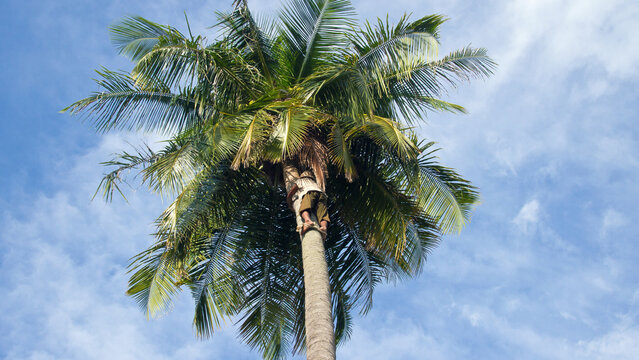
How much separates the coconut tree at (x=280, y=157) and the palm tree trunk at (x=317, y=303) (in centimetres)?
15

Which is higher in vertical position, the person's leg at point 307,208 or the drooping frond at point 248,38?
the drooping frond at point 248,38

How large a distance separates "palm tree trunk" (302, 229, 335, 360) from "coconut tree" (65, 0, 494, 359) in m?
0.15

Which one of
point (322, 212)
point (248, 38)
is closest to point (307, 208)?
point (322, 212)

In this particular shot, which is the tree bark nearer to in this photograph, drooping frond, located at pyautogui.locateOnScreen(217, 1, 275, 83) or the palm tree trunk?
the palm tree trunk

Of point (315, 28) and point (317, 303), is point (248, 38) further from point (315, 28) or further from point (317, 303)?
point (317, 303)

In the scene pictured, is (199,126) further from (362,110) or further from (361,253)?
(361,253)

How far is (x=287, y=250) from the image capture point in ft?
40.6

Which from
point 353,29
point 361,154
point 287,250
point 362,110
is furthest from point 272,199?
point 353,29

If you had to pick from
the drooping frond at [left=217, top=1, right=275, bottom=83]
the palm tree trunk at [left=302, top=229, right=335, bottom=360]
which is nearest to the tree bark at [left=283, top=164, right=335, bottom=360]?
the palm tree trunk at [left=302, top=229, right=335, bottom=360]

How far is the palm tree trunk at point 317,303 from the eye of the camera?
8.20 m

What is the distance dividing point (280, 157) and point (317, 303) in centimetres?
262

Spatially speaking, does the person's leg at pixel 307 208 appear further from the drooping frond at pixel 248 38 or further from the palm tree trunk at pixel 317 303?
the drooping frond at pixel 248 38

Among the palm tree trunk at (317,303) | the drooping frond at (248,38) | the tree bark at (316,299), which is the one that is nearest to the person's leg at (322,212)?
the tree bark at (316,299)

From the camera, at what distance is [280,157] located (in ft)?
34.1
